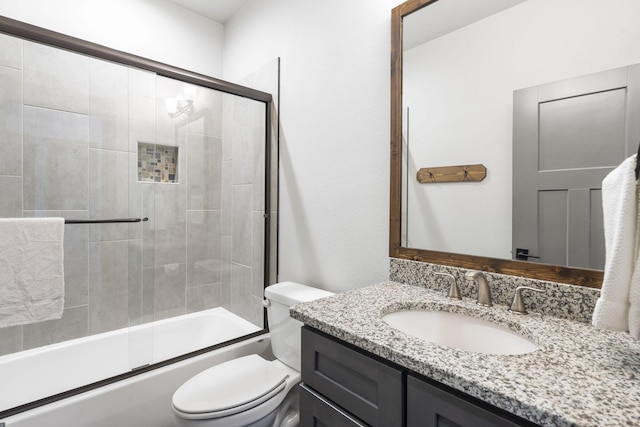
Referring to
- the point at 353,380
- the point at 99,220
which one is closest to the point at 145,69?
the point at 99,220

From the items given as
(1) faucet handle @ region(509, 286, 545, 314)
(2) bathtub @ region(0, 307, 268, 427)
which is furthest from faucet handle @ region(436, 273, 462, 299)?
(2) bathtub @ region(0, 307, 268, 427)

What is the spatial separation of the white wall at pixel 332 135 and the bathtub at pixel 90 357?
759 millimetres

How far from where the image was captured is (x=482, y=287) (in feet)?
3.36

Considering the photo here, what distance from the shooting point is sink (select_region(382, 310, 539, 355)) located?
88 cm

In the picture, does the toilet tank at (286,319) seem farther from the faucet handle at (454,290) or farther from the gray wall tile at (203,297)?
the gray wall tile at (203,297)

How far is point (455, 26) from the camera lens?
1.17m

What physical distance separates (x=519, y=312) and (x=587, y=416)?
1.64ft

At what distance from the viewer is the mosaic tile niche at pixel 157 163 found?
189 centimetres

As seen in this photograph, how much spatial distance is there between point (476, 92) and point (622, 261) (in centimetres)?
72

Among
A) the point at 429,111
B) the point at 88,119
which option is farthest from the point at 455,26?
the point at 88,119

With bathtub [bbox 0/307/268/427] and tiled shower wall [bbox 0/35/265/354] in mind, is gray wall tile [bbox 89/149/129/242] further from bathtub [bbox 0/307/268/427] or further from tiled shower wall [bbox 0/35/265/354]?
bathtub [bbox 0/307/268/427]

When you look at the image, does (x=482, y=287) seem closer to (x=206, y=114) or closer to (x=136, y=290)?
(x=136, y=290)

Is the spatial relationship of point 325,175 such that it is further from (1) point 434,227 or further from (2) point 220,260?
(2) point 220,260

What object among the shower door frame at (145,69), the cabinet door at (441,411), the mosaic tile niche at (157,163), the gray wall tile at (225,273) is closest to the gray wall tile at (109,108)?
the mosaic tile niche at (157,163)
